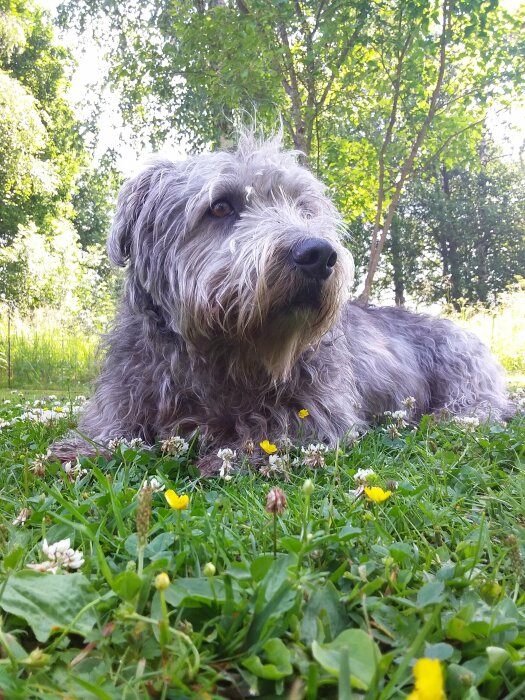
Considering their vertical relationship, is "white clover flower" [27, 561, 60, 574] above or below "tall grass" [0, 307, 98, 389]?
above

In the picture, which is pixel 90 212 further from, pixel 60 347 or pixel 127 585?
pixel 127 585

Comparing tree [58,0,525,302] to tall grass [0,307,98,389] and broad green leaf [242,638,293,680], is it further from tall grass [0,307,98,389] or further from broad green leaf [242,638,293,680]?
broad green leaf [242,638,293,680]

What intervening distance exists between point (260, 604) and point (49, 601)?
0.45 m

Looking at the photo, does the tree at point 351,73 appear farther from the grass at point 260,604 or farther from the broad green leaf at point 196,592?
the broad green leaf at point 196,592

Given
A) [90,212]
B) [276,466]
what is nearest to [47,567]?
[276,466]

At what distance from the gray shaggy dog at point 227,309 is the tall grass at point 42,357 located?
3.98 meters

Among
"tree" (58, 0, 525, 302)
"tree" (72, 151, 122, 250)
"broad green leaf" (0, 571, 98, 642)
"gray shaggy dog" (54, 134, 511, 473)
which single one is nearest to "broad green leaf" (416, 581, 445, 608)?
"broad green leaf" (0, 571, 98, 642)

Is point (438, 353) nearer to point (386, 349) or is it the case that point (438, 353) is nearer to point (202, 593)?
point (386, 349)

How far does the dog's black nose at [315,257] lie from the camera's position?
8.70 feet

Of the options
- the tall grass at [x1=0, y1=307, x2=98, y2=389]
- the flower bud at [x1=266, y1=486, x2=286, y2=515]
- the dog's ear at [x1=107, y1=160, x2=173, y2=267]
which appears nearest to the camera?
the flower bud at [x1=266, y1=486, x2=286, y2=515]

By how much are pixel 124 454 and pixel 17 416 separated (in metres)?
1.87

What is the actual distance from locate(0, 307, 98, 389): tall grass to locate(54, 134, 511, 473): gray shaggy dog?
3984 millimetres

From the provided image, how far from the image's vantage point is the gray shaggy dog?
2.80 meters

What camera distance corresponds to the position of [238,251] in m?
2.87
